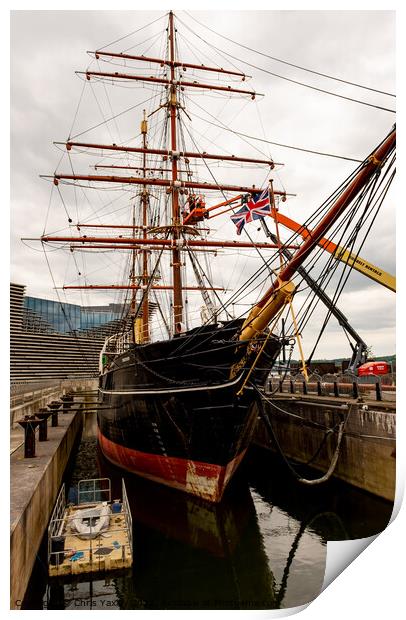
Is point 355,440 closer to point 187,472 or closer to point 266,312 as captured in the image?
point 187,472

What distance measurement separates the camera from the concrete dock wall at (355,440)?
923cm

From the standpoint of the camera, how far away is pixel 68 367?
2994 cm

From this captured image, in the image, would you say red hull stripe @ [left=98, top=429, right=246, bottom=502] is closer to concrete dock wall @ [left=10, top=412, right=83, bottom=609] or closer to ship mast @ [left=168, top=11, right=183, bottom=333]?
concrete dock wall @ [left=10, top=412, right=83, bottom=609]

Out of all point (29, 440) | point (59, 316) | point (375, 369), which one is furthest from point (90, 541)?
point (59, 316)

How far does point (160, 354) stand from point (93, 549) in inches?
173

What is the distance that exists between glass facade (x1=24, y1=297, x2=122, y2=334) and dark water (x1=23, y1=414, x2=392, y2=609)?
14.1 m

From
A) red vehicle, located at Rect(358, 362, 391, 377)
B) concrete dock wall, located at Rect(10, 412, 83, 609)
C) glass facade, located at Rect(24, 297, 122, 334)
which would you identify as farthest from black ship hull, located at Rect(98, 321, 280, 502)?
glass facade, located at Rect(24, 297, 122, 334)

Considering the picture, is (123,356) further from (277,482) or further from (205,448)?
(277,482)

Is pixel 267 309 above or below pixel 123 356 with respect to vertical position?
above

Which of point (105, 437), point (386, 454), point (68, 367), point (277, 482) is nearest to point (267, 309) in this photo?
point (386, 454)

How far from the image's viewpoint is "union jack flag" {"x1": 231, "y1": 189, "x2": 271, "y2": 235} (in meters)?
8.12

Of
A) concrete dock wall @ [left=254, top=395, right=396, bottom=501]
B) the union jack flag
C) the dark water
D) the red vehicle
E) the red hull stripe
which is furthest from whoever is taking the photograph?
the red vehicle

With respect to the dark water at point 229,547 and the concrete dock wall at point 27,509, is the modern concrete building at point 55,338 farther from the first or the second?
the dark water at point 229,547

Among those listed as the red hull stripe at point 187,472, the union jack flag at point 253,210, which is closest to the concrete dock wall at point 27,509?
the red hull stripe at point 187,472
